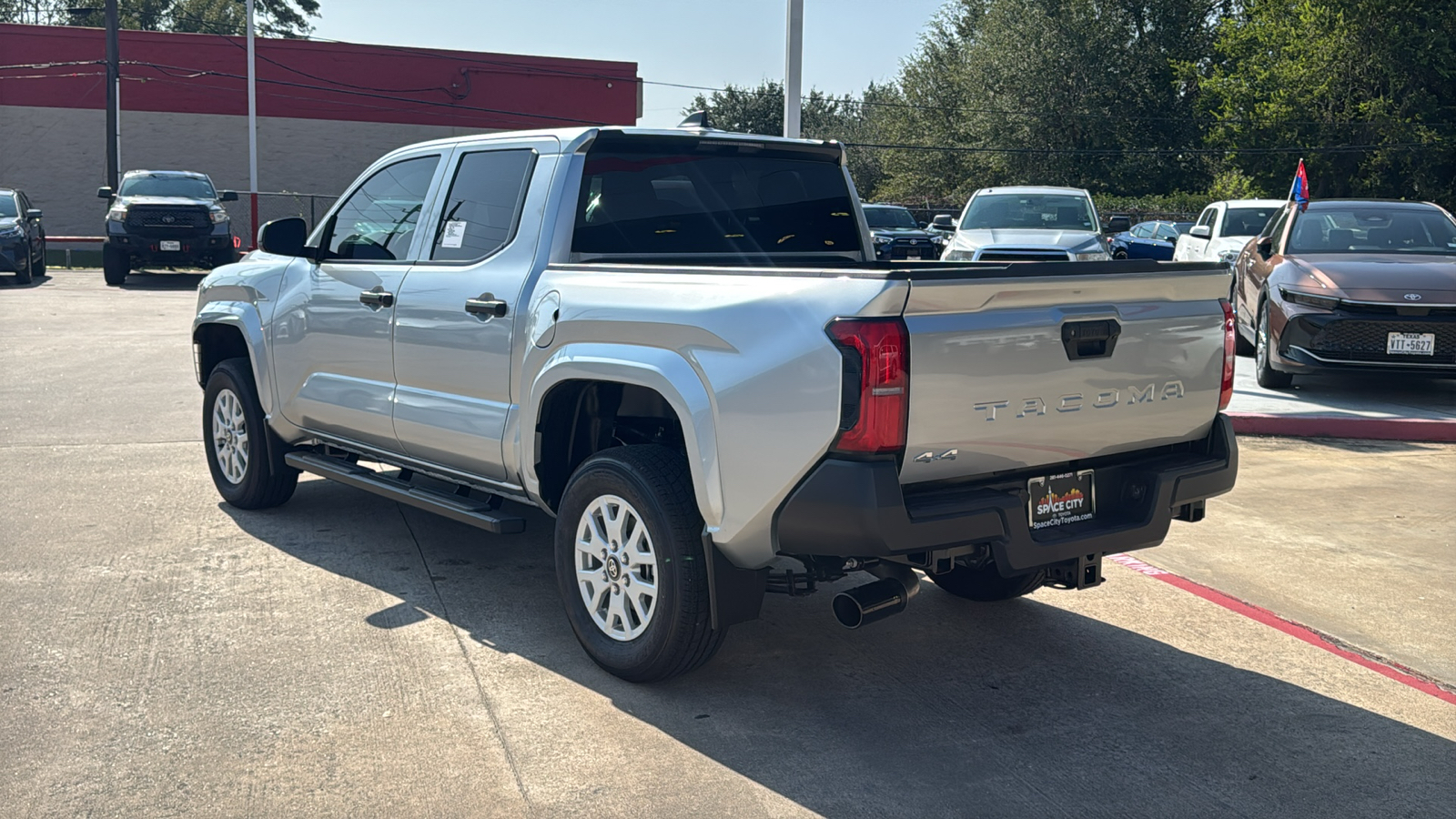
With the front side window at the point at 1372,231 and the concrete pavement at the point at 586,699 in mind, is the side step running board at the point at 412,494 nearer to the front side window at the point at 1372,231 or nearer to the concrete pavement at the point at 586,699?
the concrete pavement at the point at 586,699

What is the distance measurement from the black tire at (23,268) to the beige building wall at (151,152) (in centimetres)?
1409

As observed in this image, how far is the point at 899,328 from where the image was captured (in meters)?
3.76

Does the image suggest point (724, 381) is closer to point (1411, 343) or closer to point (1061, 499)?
point (1061, 499)

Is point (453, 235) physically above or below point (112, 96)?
below

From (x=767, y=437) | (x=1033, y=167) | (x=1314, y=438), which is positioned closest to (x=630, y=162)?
(x=767, y=437)

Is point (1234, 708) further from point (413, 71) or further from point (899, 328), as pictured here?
point (413, 71)

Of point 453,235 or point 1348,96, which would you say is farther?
point 1348,96

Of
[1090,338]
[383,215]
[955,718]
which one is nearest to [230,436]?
[383,215]

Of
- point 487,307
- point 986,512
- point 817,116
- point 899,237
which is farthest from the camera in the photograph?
point 817,116

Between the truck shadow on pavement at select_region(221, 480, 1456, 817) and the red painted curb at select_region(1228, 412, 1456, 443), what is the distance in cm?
494

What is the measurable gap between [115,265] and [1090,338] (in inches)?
873

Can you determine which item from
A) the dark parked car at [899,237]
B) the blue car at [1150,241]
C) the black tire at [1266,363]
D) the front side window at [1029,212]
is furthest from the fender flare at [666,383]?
the blue car at [1150,241]

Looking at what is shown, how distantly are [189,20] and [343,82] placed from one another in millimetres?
41206

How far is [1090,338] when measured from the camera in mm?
4188
